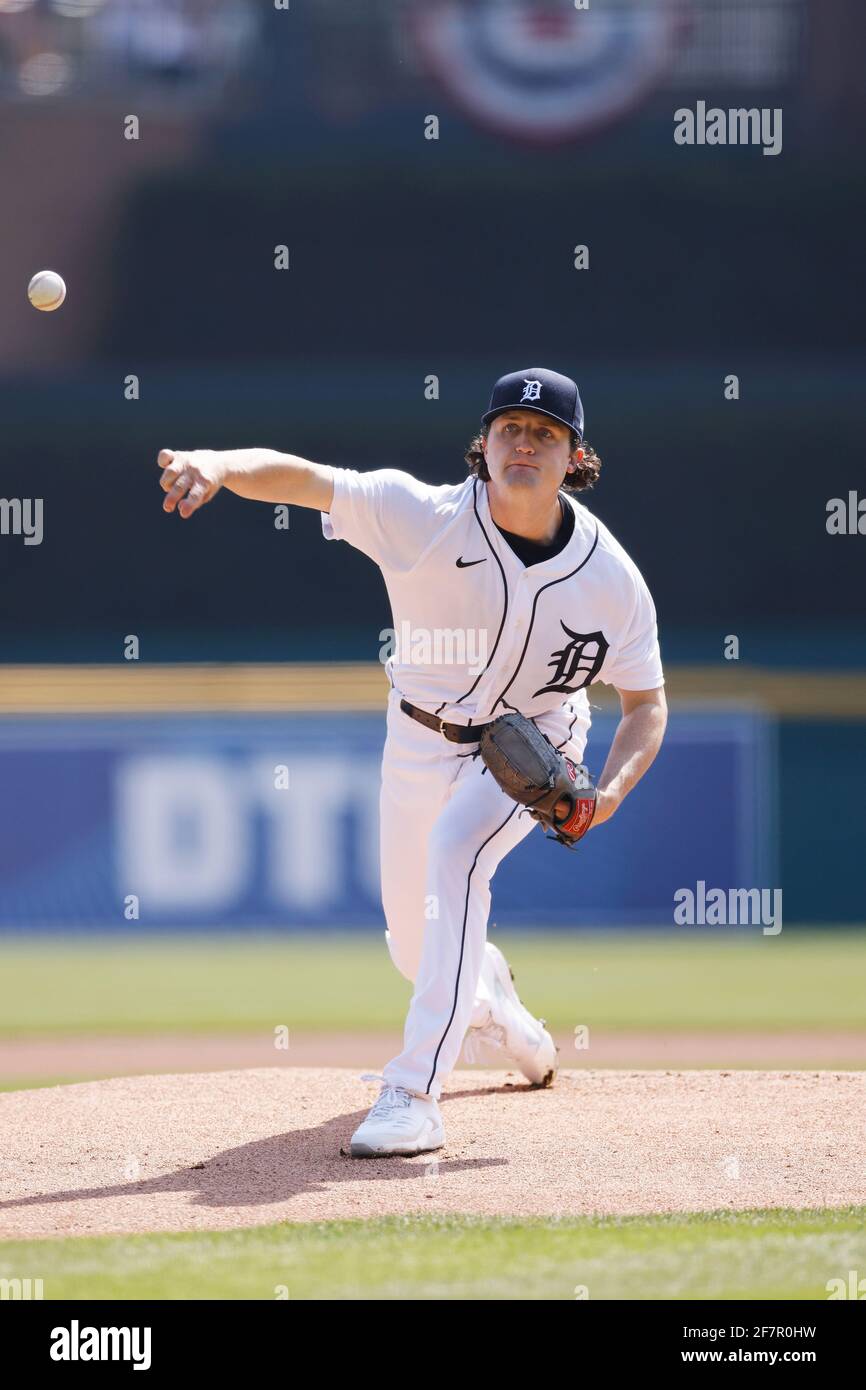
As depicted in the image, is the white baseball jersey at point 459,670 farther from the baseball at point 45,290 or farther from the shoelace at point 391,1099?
the baseball at point 45,290

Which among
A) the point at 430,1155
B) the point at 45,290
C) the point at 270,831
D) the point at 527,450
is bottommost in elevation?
the point at 430,1155

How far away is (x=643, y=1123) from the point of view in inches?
180

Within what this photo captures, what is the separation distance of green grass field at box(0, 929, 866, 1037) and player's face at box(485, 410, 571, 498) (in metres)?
3.59

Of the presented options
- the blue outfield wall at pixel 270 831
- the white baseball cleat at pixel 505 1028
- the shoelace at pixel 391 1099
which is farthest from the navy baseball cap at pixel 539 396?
the blue outfield wall at pixel 270 831

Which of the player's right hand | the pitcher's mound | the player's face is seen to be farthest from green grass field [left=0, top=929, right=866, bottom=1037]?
the player's right hand

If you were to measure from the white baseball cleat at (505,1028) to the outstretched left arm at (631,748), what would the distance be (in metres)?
0.60

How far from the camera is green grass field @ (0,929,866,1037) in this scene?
7.66 metres

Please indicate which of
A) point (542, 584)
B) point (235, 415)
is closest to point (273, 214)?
point (235, 415)

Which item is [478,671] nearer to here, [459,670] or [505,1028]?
[459,670]

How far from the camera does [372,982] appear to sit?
8711mm

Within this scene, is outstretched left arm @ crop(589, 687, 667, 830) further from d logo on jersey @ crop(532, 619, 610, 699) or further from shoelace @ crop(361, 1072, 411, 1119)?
shoelace @ crop(361, 1072, 411, 1119)

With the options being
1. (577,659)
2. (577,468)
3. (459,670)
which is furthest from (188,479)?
(577,468)

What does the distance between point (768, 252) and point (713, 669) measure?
4839 mm

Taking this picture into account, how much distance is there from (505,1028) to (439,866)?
787 mm
